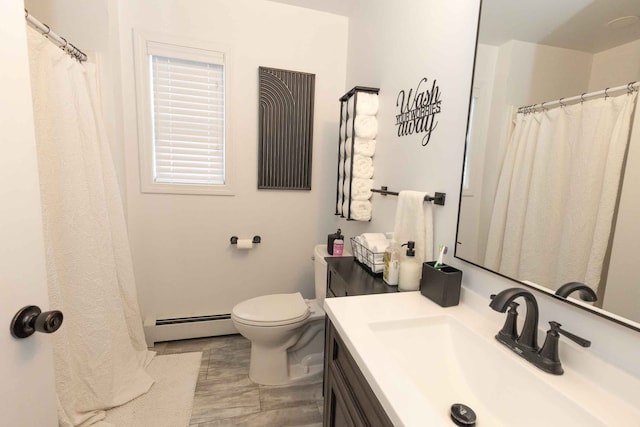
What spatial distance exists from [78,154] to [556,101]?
1.90 m

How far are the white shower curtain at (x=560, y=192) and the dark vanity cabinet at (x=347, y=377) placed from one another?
0.49m

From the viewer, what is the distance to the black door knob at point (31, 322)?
673 mm

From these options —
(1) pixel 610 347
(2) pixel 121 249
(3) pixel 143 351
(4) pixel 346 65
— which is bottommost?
(3) pixel 143 351

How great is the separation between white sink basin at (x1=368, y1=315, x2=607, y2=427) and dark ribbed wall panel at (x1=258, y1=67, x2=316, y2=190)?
1606mm

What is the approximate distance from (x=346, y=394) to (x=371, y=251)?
25.0 inches

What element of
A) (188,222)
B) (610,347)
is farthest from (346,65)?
(610,347)

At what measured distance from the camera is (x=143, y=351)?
1.96 m

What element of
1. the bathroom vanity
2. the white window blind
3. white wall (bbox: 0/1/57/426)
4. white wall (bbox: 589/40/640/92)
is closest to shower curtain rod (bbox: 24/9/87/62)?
the white window blind

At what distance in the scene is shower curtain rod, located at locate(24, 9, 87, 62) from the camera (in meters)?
1.14

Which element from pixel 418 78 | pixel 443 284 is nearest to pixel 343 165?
pixel 418 78

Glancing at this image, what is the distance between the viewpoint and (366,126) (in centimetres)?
171

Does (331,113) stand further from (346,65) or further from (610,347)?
(610,347)

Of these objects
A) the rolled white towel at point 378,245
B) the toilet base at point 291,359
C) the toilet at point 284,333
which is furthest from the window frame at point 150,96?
the rolled white towel at point 378,245

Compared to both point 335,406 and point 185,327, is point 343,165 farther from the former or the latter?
point 185,327
